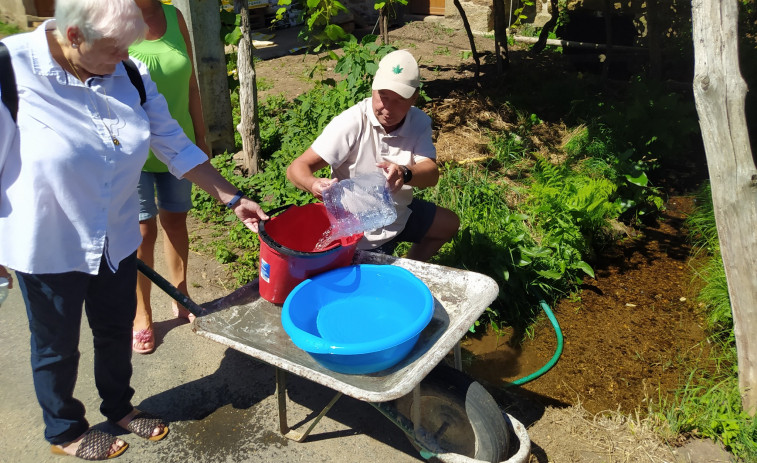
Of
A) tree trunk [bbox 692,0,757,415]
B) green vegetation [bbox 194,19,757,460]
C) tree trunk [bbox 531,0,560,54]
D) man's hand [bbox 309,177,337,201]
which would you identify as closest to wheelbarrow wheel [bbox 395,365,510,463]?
man's hand [bbox 309,177,337,201]

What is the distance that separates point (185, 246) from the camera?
3.46m

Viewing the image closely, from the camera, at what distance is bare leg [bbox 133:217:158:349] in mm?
3211

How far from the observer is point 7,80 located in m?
1.89

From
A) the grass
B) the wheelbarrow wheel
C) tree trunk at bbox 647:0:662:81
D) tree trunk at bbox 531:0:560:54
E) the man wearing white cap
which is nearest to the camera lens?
the wheelbarrow wheel

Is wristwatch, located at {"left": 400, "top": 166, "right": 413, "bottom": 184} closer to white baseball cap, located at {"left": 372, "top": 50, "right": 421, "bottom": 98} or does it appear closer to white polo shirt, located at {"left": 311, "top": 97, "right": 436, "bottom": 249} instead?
white polo shirt, located at {"left": 311, "top": 97, "right": 436, "bottom": 249}

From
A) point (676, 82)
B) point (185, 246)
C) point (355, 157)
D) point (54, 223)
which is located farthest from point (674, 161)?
point (54, 223)

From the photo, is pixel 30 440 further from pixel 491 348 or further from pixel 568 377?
pixel 568 377

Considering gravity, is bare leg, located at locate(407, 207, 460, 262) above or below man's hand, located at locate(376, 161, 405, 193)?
below

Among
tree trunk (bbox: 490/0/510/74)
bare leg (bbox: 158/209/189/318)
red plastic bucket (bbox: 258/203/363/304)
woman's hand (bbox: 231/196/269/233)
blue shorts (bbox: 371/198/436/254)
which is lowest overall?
bare leg (bbox: 158/209/189/318)

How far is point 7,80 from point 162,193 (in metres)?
1.34

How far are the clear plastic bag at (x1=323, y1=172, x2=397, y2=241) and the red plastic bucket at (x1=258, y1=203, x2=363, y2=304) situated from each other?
77 mm

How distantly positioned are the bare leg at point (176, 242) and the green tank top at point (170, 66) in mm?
325

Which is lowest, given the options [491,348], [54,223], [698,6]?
[491,348]

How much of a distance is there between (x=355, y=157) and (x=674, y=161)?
4074 mm
